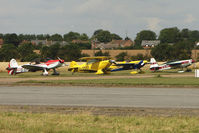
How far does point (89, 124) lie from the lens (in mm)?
10219

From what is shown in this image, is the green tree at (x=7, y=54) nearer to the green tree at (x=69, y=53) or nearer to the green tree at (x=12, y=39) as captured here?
the green tree at (x=69, y=53)

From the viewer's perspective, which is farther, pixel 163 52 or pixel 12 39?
pixel 12 39

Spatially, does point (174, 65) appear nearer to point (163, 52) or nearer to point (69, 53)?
point (163, 52)

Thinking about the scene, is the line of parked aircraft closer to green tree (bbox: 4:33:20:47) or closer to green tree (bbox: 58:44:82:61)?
green tree (bbox: 58:44:82:61)

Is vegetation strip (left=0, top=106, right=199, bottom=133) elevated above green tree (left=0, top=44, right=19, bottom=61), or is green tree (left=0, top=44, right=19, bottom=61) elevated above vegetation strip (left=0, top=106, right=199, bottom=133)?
green tree (left=0, top=44, right=19, bottom=61)

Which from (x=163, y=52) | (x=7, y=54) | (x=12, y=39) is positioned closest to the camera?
(x=163, y=52)

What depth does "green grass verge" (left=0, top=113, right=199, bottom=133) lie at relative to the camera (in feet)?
30.4

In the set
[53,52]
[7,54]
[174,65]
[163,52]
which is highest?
[53,52]

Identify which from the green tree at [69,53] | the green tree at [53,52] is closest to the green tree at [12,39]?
the green tree at [53,52]

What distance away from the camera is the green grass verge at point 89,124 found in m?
9.26

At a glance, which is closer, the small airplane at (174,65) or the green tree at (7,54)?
the small airplane at (174,65)

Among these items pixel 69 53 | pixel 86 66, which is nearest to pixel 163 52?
pixel 69 53

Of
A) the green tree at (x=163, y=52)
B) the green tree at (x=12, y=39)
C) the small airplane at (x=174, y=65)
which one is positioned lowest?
the small airplane at (x=174, y=65)

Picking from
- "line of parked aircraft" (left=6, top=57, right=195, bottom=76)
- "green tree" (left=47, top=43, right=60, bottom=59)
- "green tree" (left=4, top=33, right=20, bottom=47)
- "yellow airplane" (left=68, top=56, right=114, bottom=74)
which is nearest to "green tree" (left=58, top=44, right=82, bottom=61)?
"green tree" (left=47, top=43, right=60, bottom=59)
